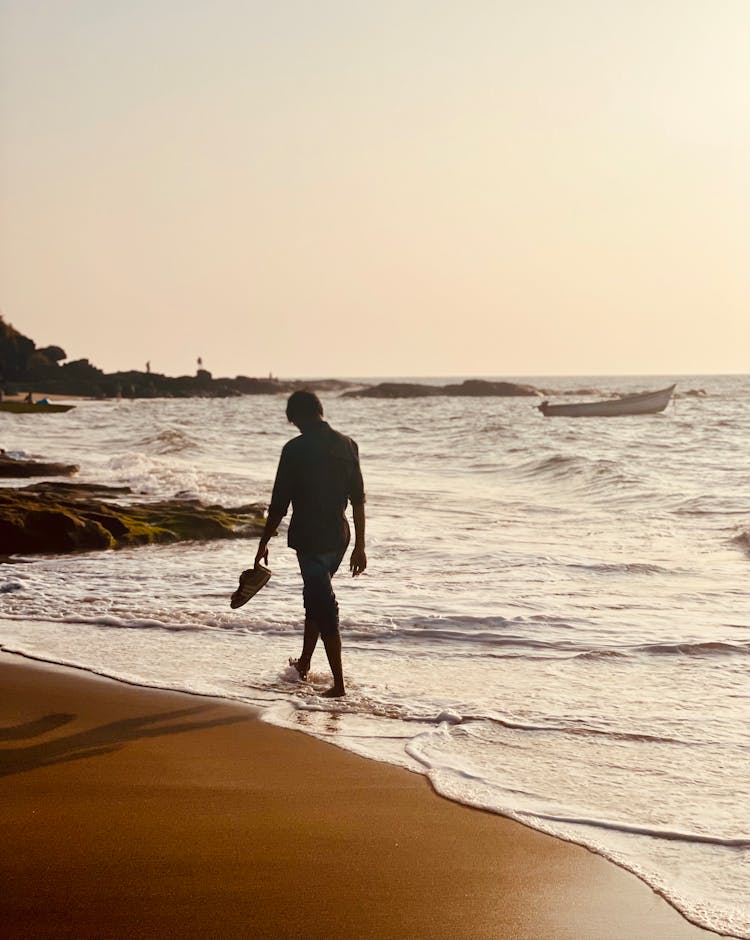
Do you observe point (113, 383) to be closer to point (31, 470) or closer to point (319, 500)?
point (31, 470)

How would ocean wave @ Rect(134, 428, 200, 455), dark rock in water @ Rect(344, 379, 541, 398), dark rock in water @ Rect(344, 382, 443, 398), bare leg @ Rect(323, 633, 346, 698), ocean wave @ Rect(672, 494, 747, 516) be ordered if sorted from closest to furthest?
bare leg @ Rect(323, 633, 346, 698), ocean wave @ Rect(672, 494, 747, 516), ocean wave @ Rect(134, 428, 200, 455), dark rock in water @ Rect(344, 382, 443, 398), dark rock in water @ Rect(344, 379, 541, 398)

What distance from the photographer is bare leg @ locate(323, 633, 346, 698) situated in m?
6.19

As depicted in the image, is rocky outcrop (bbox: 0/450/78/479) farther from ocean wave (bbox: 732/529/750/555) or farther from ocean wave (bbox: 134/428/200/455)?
ocean wave (bbox: 732/529/750/555)

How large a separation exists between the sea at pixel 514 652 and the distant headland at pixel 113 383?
2891 inches

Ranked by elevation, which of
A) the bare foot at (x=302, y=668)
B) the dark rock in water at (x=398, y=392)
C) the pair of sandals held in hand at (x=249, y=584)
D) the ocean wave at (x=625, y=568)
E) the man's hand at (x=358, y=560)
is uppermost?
the dark rock in water at (x=398, y=392)

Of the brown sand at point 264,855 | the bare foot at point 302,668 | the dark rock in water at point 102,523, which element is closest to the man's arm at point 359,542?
the bare foot at point 302,668

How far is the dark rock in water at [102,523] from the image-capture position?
12023 millimetres

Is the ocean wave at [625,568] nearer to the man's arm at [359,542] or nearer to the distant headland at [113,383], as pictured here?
the man's arm at [359,542]

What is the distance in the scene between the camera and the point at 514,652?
24.3 feet

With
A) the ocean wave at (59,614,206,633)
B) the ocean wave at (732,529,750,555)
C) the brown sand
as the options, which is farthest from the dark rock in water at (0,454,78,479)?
the brown sand

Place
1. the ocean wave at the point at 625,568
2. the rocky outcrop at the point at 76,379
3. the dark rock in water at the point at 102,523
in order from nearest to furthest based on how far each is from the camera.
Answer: the ocean wave at the point at 625,568, the dark rock in water at the point at 102,523, the rocky outcrop at the point at 76,379

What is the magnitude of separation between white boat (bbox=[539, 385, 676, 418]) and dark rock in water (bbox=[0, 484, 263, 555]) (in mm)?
49431

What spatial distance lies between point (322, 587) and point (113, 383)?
4224 inches

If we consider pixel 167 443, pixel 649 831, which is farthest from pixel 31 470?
pixel 649 831
